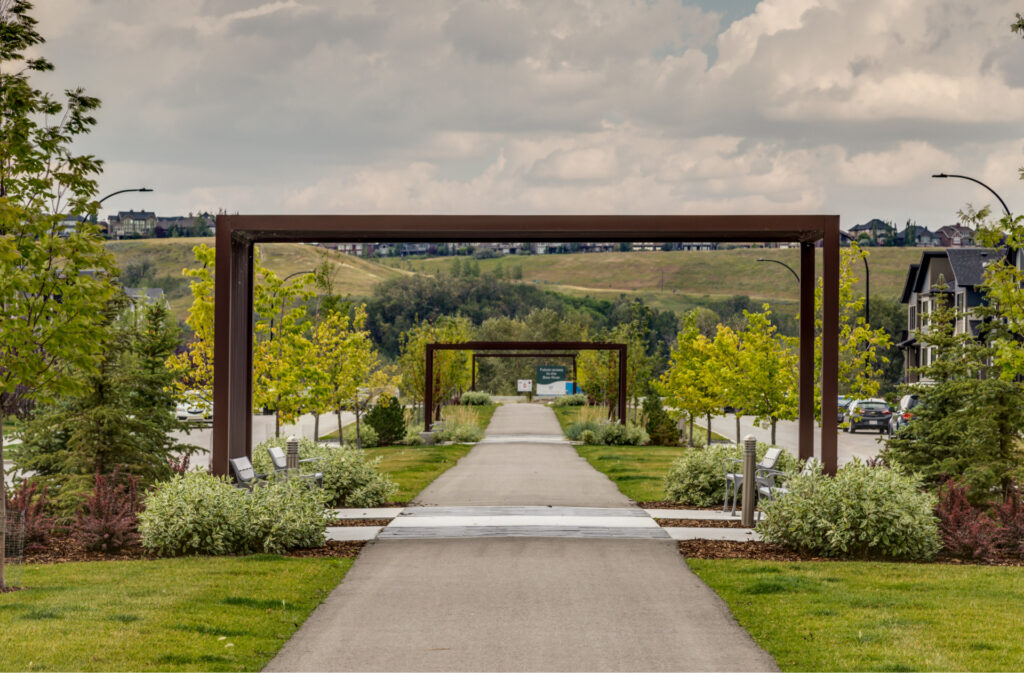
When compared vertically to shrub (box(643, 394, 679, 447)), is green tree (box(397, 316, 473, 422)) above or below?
above

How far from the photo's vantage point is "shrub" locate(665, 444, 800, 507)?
59.0 feet

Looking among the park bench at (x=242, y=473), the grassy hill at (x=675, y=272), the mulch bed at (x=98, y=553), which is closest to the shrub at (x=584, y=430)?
the park bench at (x=242, y=473)

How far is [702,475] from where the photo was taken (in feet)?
59.5

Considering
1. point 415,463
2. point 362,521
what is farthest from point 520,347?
point 362,521

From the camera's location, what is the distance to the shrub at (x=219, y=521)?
41.1ft

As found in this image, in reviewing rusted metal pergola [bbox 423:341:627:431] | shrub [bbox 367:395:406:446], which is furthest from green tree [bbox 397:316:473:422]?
shrub [bbox 367:395:406:446]

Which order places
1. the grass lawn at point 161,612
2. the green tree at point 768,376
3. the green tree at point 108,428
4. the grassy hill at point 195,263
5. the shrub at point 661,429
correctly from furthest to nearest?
the grassy hill at point 195,263, the shrub at point 661,429, the green tree at point 768,376, the green tree at point 108,428, the grass lawn at point 161,612

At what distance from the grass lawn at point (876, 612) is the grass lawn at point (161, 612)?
3.74m

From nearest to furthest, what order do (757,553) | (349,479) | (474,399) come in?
(757,553)
(349,479)
(474,399)

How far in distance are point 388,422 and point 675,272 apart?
471ft

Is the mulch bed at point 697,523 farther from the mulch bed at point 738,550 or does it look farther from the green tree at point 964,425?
the green tree at point 964,425

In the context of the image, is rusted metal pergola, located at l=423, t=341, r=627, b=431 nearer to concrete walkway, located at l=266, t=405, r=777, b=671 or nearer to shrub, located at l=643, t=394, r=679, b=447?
shrub, located at l=643, t=394, r=679, b=447

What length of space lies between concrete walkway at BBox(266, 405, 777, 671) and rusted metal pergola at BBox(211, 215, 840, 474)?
10.7 ft

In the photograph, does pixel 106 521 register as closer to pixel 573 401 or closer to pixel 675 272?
pixel 573 401
